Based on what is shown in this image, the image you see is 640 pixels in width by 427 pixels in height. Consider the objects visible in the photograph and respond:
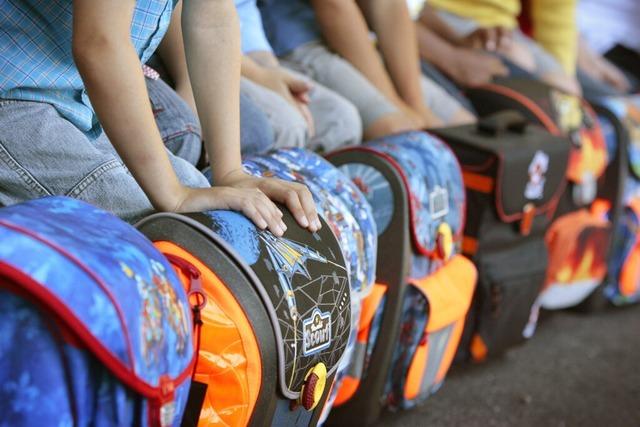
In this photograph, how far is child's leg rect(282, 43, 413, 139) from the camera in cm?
157

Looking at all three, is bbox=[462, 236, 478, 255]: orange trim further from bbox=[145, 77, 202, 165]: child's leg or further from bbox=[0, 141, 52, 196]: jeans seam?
bbox=[0, 141, 52, 196]: jeans seam

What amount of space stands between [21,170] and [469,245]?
841mm

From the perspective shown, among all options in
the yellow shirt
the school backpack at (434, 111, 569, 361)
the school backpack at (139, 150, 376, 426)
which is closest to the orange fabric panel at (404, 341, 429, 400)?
the school backpack at (434, 111, 569, 361)

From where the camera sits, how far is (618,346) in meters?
1.80

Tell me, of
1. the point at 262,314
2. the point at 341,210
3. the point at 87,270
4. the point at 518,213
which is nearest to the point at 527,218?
the point at 518,213

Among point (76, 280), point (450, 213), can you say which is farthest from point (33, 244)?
point (450, 213)

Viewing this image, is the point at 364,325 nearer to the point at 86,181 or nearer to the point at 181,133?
the point at 181,133

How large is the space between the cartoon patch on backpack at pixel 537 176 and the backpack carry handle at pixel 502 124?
69mm

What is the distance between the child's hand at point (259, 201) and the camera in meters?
0.88

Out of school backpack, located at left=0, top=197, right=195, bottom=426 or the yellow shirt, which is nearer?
school backpack, located at left=0, top=197, right=195, bottom=426

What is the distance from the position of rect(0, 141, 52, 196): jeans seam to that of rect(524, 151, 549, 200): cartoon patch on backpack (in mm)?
917

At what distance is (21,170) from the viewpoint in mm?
865

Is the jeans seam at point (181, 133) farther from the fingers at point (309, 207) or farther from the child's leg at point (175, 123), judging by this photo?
the fingers at point (309, 207)

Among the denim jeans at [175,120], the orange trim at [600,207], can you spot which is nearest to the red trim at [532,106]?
the orange trim at [600,207]
